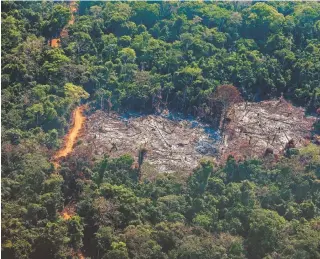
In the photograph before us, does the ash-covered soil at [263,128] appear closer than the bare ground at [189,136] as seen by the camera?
No

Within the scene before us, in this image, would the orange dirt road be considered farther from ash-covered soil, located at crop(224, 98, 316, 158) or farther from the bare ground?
ash-covered soil, located at crop(224, 98, 316, 158)

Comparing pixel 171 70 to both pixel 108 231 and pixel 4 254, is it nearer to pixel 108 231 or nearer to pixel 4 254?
pixel 108 231

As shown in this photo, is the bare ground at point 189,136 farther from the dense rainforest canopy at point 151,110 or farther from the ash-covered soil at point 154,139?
the dense rainforest canopy at point 151,110

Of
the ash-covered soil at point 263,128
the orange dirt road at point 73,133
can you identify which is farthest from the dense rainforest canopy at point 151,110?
the ash-covered soil at point 263,128

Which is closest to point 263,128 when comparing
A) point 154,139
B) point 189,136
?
point 189,136

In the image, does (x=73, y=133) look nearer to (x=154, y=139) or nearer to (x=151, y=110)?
(x=154, y=139)

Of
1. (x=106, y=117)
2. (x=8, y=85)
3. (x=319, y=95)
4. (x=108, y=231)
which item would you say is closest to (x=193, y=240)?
(x=108, y=231)
